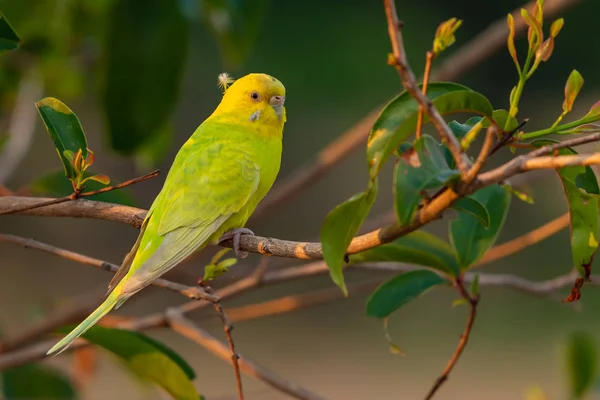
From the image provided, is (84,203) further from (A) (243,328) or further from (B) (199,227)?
(A) (243,328)

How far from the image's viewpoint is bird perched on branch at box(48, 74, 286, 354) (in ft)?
3.56

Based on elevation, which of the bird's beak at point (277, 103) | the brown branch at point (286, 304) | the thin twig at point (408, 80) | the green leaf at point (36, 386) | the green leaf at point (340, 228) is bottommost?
the green leaf at point (340, 228)

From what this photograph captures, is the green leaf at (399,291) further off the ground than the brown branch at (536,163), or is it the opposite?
the green leaf at (399,291)

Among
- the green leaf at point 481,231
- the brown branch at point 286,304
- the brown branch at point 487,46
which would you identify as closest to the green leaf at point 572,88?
the green leaf at point 481,231

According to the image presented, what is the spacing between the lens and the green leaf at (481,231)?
1.10 metres

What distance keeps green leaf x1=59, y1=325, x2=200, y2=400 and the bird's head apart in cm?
44

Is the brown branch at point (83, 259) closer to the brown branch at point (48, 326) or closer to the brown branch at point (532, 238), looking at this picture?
the brown branch at point (48, 326)

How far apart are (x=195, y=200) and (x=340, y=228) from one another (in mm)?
553

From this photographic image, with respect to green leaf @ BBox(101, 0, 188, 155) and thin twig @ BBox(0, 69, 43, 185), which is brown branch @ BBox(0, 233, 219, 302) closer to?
green leaf @ BBox(101, 0, 188, 155)

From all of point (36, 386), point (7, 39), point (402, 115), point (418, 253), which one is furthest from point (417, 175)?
point (36, 386)

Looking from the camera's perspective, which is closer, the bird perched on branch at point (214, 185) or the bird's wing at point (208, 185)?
the bird perched on branch at point (214, 185)

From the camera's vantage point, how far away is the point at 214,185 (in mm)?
1249

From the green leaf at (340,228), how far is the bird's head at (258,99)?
678mm

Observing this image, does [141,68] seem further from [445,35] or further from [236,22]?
[445,35]
